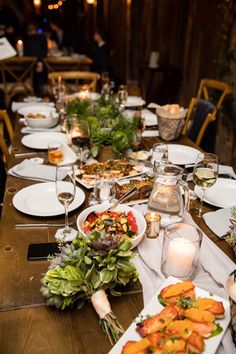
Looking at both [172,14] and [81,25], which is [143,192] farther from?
[81,25]

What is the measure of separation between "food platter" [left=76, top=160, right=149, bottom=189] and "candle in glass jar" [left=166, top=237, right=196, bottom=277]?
1.92 feet

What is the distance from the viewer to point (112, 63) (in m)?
9.25

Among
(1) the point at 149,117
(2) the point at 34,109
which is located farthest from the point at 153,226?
(2) the point at 34,109

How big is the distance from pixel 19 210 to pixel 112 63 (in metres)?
8.49

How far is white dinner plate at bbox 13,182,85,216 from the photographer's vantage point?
4.34 feet

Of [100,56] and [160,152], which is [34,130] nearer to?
[160,152]

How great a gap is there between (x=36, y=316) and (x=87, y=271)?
163 millimetres

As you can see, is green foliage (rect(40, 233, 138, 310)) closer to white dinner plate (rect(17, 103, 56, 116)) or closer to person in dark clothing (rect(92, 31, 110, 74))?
white dinner plate (rect(17, 103, 56, 116))

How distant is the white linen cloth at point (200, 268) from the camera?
0.99 meters

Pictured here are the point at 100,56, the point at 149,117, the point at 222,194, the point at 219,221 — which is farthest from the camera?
the point at 100,56

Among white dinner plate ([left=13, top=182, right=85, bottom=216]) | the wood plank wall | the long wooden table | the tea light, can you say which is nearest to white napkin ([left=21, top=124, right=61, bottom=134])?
white dinner plate ([left=13, top=182, right=85, bottom=216])

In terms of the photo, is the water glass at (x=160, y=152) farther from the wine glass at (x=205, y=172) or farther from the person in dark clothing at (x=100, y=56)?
the person in dark clothing at (x=100, y=56)

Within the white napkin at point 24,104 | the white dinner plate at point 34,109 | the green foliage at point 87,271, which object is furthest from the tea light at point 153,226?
the white napkin at point 24,104

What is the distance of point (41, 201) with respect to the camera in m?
1.39
